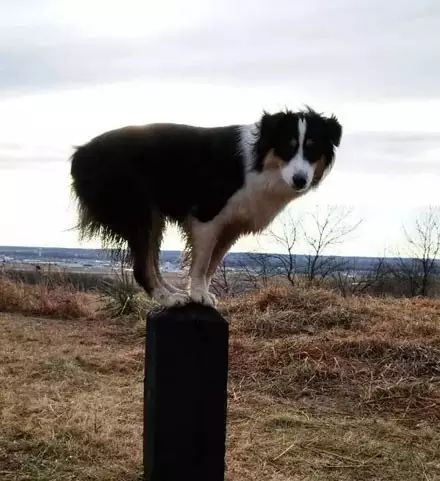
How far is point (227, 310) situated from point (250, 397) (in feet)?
9.83

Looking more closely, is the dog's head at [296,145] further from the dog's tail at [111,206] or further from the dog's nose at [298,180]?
the dog's tail at [111,206]

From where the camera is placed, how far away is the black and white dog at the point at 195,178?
11.1 ft

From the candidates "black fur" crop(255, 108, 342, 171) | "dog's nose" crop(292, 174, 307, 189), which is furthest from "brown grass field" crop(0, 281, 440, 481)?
"black fur" crop(255, 108, 342, 171)

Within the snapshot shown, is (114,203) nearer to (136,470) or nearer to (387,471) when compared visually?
(136,470)

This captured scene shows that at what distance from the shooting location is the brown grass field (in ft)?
12.8

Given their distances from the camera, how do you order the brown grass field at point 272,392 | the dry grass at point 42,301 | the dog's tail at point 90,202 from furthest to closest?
the dry grass at point 42,301 < the brown grass field at point 272,392 < the dog's tail at point 90,202

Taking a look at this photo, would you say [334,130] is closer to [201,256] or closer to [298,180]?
[298,180]

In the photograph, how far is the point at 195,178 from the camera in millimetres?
3445

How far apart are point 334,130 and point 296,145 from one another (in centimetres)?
32

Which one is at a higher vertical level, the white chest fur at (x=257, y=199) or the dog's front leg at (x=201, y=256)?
the white chest fur at (x=257, y=199)

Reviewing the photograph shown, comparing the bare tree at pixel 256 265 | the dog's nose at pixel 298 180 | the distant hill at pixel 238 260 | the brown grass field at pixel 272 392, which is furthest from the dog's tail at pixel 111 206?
the bare tree at pixel 256 265

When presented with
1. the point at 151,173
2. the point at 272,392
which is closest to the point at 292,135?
the point at 151,173

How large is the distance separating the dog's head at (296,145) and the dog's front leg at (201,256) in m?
0.42

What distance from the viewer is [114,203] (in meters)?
3.40
